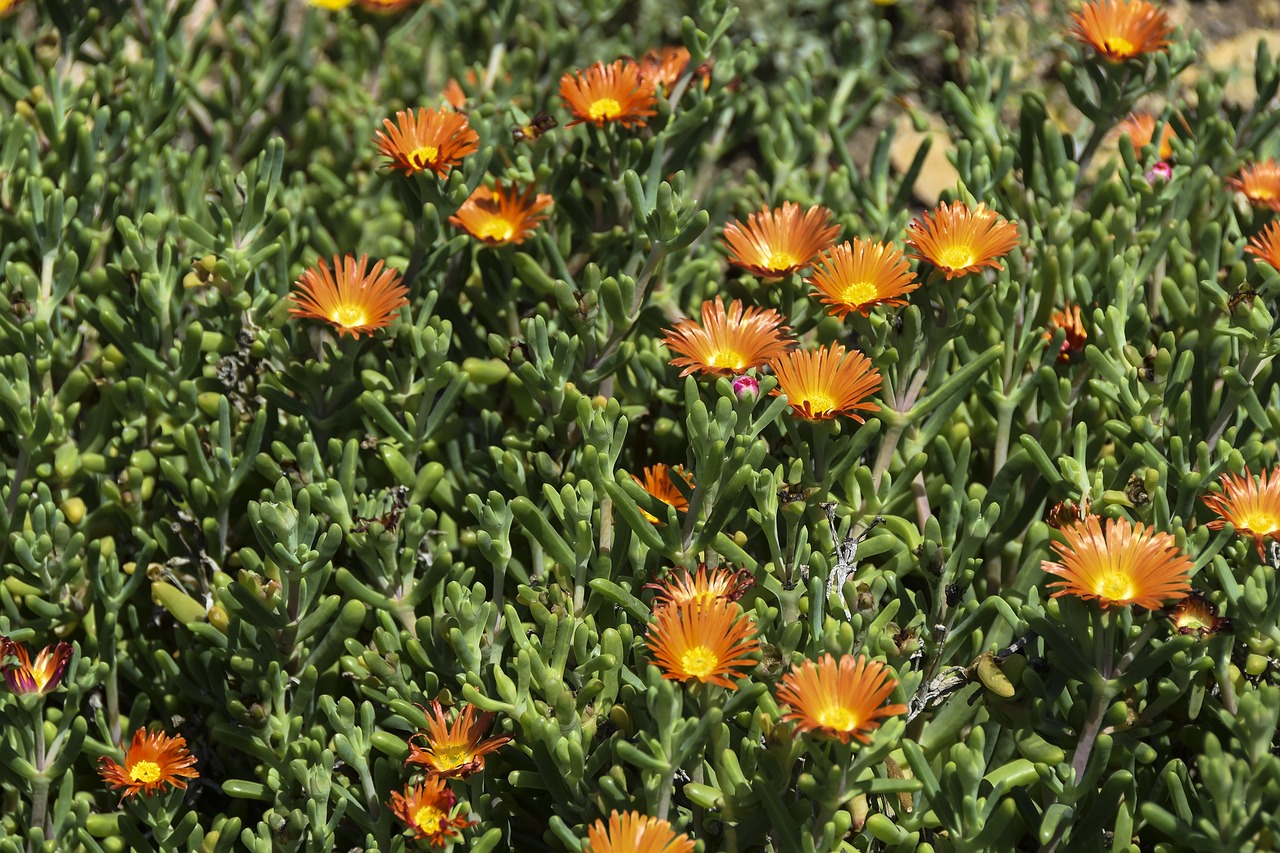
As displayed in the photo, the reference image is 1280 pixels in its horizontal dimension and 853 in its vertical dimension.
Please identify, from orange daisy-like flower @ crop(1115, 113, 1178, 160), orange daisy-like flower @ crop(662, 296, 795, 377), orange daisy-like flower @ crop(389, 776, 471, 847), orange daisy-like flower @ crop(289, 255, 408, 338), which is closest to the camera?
orange daisy-like flower @ crop(389, 776, 471, 847)

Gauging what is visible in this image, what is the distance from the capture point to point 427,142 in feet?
7.09

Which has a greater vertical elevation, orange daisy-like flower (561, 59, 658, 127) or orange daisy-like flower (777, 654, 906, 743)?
orange daisy-like flower (561, 59, 658, 127)

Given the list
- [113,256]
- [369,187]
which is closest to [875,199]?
[369,187]

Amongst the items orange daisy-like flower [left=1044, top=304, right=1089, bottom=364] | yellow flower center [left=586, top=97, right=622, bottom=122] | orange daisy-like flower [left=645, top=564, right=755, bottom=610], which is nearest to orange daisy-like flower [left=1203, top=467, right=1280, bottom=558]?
orange daisy-like flower [left=1044, top=304, right=1089, bottom=364]

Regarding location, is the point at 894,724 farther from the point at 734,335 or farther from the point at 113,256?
the point at 113,256

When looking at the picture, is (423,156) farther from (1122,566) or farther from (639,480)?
(1122,566)

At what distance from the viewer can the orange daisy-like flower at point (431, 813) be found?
165 centimetres

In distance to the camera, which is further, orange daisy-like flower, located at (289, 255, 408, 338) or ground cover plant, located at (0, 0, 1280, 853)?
orange daisy-like flower, located at (289, 255, 408, 338)

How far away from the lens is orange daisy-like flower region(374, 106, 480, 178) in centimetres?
213

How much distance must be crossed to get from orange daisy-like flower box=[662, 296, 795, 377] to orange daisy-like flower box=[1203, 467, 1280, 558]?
2.16ft

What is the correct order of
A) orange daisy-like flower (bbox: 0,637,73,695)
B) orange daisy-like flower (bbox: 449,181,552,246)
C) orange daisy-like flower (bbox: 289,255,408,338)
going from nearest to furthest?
orange daisy-like flower (bbox: 0,637,73,695) < orange daisy-like flower (bbox: 289,255,408,338) < orange daisy-like flower (bbox: 449,181,552,246)

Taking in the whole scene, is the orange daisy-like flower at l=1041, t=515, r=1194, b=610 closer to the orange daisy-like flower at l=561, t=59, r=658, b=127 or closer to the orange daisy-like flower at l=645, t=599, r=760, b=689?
the orange daisy-like flower at l=645, t=599, r=760, b=689

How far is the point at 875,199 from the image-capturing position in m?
2.61

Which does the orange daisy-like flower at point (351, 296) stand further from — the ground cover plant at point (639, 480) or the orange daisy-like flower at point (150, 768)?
the orange daisy-like flower at point (150, 768)
